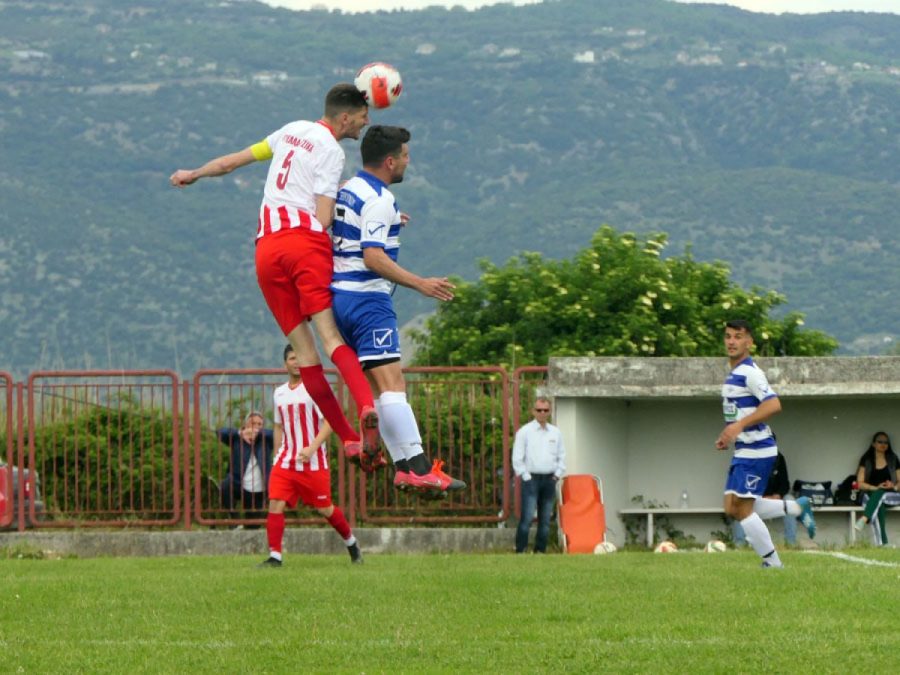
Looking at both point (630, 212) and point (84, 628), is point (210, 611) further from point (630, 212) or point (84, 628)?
point (630, 212)

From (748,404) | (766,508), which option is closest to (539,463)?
(766,508)

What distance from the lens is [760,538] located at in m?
15.6

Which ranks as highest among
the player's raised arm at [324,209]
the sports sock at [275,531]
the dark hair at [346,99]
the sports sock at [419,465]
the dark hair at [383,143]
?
the dark hair at [346,99]

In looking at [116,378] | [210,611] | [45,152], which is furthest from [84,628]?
[45,152]

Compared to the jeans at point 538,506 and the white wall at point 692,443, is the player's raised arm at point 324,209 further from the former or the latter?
the white wall at point 692,443

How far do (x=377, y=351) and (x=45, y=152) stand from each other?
179867 millimetres

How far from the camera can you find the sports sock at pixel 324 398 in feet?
37.3

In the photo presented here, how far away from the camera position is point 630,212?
174625 millimetres

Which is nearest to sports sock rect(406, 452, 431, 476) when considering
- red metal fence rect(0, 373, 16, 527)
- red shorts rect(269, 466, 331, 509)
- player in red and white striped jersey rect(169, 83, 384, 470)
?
player in red and white striped jersey rect(169, 83, 384, 470)

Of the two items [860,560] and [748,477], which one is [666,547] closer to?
[860,560]

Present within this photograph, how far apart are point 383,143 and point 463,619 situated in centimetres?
292

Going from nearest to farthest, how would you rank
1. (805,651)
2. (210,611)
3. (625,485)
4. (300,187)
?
(805,651) < (300,187) < (210,611) < (625,485)

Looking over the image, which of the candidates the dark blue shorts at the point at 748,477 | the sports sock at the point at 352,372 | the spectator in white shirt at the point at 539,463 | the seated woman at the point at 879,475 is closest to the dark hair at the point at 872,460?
the seated woman at the point at 879,475

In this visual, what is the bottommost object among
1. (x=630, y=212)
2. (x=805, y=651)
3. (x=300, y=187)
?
(x=805, y=651)
